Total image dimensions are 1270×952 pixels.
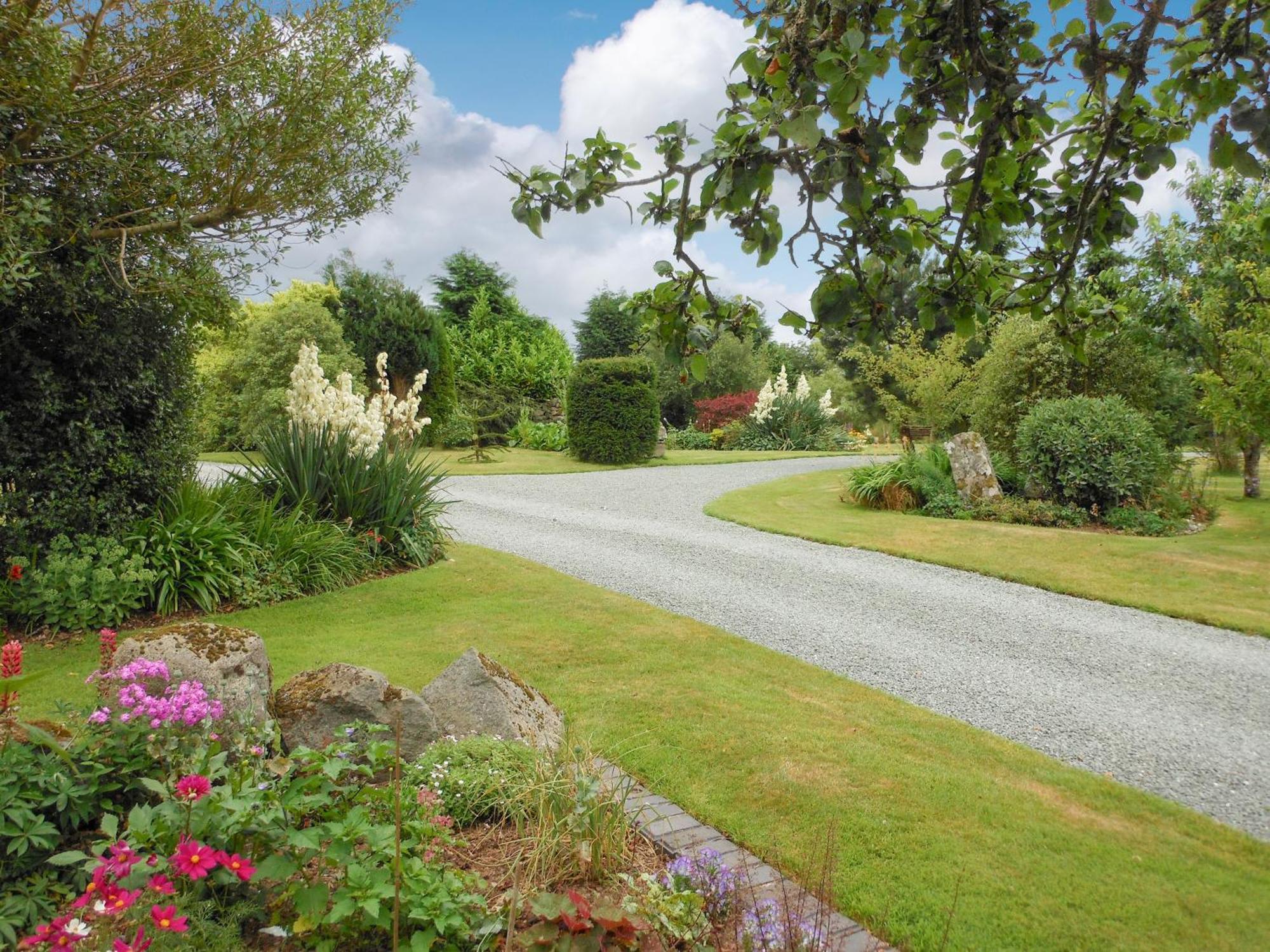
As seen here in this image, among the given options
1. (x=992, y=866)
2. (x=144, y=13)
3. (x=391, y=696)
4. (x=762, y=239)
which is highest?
(x=144, y=13)

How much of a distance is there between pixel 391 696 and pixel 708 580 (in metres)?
5.00

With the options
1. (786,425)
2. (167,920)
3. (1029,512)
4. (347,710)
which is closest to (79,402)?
(347,710)

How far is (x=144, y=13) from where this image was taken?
589cm

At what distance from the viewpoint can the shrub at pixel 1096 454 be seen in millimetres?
11055

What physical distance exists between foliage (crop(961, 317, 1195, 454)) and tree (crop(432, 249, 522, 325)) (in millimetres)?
19366

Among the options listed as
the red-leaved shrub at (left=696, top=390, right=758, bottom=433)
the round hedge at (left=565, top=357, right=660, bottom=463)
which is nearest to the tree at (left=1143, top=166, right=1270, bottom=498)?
the round hedge at (left=565, top=357, right=660, bottom=463)

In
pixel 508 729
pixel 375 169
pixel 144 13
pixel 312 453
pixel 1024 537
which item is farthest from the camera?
pixel 1024 537

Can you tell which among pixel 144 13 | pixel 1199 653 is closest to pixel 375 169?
pixel 144 13

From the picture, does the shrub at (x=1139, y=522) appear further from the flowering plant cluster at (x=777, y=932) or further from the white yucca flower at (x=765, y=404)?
the white yucca flower at (x=765, y=404)

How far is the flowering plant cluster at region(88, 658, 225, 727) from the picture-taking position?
260cm

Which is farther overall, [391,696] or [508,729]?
[508,729]

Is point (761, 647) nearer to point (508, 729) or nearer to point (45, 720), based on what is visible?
point (508, 729)

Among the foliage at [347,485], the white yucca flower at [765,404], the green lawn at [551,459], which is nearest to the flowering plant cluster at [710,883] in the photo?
the foliage at [347,485]

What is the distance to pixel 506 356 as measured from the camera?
90.0 feet
